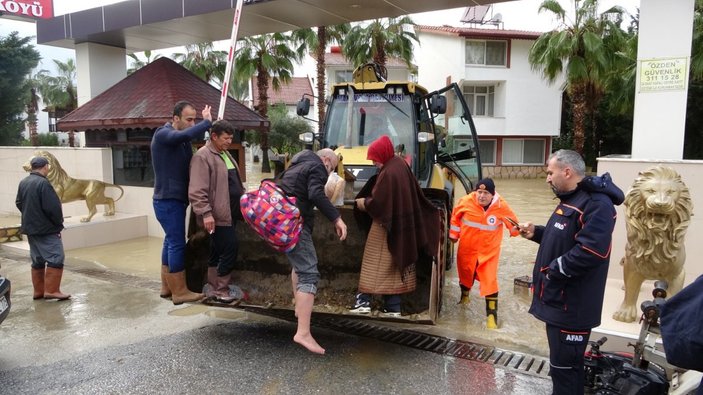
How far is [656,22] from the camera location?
5711 millimetres

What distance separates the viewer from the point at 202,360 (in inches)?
173

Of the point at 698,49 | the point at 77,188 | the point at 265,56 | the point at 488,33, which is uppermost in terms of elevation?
the point at 488,33

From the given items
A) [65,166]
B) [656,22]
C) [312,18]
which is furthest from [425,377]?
[65,166]

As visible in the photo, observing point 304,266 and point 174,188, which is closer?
point 304,266

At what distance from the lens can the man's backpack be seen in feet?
13.1

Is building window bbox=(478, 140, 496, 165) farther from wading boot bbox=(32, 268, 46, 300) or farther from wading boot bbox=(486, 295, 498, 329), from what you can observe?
wading boot bbox=(32, 268, 46, 300)

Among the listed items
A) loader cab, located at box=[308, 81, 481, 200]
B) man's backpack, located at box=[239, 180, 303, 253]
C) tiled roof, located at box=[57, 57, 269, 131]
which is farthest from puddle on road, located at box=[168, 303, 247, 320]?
tiled roof, located at box=[57, 57, 269, 131]

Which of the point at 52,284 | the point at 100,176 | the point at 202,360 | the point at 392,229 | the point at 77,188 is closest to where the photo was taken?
the point at 392,229

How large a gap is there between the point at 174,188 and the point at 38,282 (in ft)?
9.40

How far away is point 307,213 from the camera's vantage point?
4.21 meters

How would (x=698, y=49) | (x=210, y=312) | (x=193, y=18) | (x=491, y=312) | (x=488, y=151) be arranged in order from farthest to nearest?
(x=488, y=151) → (x=698, y=49) → (x=193, y=18) → (x=210, y=312) → (x=491, y=312)

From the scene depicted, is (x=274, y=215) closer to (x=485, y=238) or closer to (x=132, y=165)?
(x=485, y=238)

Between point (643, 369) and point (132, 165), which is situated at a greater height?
point (132, 165)

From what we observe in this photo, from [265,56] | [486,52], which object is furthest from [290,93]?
[486,52]
